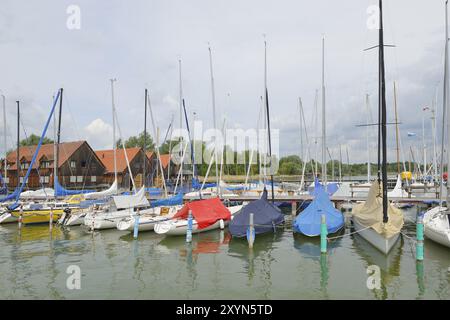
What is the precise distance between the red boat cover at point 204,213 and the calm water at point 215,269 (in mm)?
1114

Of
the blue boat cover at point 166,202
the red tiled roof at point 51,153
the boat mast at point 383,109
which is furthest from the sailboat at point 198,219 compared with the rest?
the red tiled roof at point 51,153

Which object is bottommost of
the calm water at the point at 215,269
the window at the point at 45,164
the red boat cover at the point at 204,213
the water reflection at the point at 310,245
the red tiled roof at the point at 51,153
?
the water reflection at the point at 310,245

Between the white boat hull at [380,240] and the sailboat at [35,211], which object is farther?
the sailboat at [35,211]

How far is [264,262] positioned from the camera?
54.8 feet

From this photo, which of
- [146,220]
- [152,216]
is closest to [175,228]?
[146,220]

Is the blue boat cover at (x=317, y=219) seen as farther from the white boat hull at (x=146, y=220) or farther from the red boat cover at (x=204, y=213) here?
the white boat hull at (x=146, y=220)

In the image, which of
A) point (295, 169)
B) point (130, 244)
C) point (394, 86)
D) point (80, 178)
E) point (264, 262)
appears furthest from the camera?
point (295, 169)

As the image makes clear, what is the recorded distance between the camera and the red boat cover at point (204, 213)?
2331cm

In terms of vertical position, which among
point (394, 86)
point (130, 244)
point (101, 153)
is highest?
point (394, 86)

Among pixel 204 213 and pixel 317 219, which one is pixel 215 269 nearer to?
pixel 204 213
